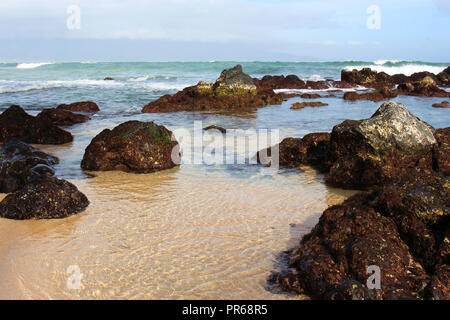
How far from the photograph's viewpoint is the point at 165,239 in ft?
15.8

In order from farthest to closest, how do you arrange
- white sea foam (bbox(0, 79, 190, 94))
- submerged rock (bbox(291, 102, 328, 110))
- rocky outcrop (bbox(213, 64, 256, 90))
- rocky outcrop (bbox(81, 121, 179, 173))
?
white sea foam (bbox(0, 79, 190, 94)), rocky outcrop (bbox(213, 64, 256, 90)), submerged rock (bbox(291, 102, 328, 110)), rocky outcrop (bbox(81, 121, 179, 173))

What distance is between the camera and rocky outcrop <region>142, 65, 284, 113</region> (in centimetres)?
1839

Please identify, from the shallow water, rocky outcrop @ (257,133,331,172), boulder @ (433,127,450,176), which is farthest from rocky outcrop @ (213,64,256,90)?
boulder @ (433,127,450,176)

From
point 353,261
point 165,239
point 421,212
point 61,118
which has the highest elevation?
point 61,118

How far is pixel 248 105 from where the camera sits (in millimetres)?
19109

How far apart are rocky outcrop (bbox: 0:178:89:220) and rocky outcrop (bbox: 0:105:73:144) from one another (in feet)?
17.7

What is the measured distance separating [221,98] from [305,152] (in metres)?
11.5

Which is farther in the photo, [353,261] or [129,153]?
[129,153]

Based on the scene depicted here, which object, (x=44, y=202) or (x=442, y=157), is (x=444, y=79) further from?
(x=44, y=202)

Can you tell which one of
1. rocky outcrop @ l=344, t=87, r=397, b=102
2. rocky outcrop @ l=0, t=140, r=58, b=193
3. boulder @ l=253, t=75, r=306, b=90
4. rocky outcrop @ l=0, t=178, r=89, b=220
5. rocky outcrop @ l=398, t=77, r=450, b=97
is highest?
boulder @ l=253, t=75, r=306, b=90

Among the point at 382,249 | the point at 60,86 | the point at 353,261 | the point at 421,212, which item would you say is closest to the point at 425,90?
the point at 421,212

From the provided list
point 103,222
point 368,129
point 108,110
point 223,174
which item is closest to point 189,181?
point 223,174

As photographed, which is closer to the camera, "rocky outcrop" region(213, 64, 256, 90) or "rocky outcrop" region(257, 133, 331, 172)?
"rocky outcrop" region(257, 133, 331, 172)

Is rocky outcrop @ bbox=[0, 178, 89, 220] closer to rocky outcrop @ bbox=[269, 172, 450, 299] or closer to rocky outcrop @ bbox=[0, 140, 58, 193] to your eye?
rocky outcrop @ bbox=[0, 140, 58, 193]
